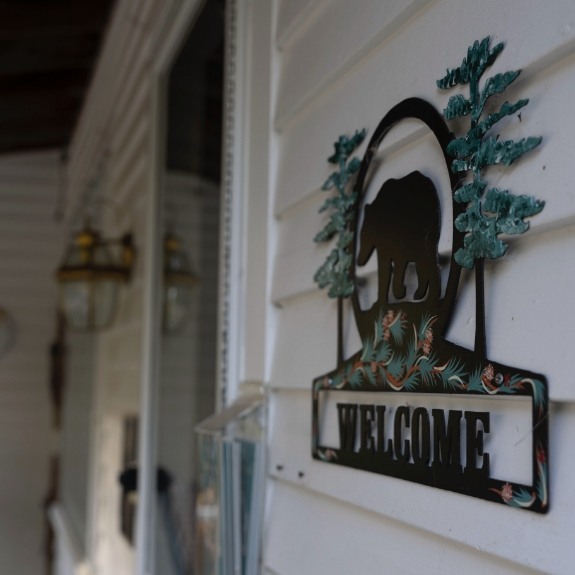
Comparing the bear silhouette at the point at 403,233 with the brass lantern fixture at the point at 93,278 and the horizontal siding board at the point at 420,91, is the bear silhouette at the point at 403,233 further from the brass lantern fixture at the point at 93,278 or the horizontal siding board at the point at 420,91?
the brass lantern fixture at the point at 93,278

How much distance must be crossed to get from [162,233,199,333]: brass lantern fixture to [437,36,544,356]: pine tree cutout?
4.99 feet

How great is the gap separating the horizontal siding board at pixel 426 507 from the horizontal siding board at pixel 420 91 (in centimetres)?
24

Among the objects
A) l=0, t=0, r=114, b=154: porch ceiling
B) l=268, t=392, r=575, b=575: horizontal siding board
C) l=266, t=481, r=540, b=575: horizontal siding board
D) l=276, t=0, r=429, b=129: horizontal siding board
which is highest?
l=0, t=0, r=114, b=154: porch ceiling

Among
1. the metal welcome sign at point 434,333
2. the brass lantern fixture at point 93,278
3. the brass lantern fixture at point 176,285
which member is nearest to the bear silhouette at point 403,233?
the metal welcome sign at point 434,333

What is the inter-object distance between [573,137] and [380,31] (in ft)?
1.45

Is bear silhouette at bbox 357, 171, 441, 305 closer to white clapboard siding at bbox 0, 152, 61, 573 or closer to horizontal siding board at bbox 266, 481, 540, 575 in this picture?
horizontal siding board at bbox 266, 481, 540, 575

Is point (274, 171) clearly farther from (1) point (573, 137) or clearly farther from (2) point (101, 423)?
(2) point (101, 423)

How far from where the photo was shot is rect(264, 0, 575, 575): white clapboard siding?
0.68m

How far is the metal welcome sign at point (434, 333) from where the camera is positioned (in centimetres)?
72

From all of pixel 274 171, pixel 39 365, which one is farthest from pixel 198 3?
pixel 39 365

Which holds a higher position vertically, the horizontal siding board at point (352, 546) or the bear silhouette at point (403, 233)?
the bear silhouette at point (403, 233)

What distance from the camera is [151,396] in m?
2.45

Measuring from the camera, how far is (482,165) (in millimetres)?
770

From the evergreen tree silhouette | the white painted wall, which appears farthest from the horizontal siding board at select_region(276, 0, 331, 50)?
the evergreen tree silhouette
